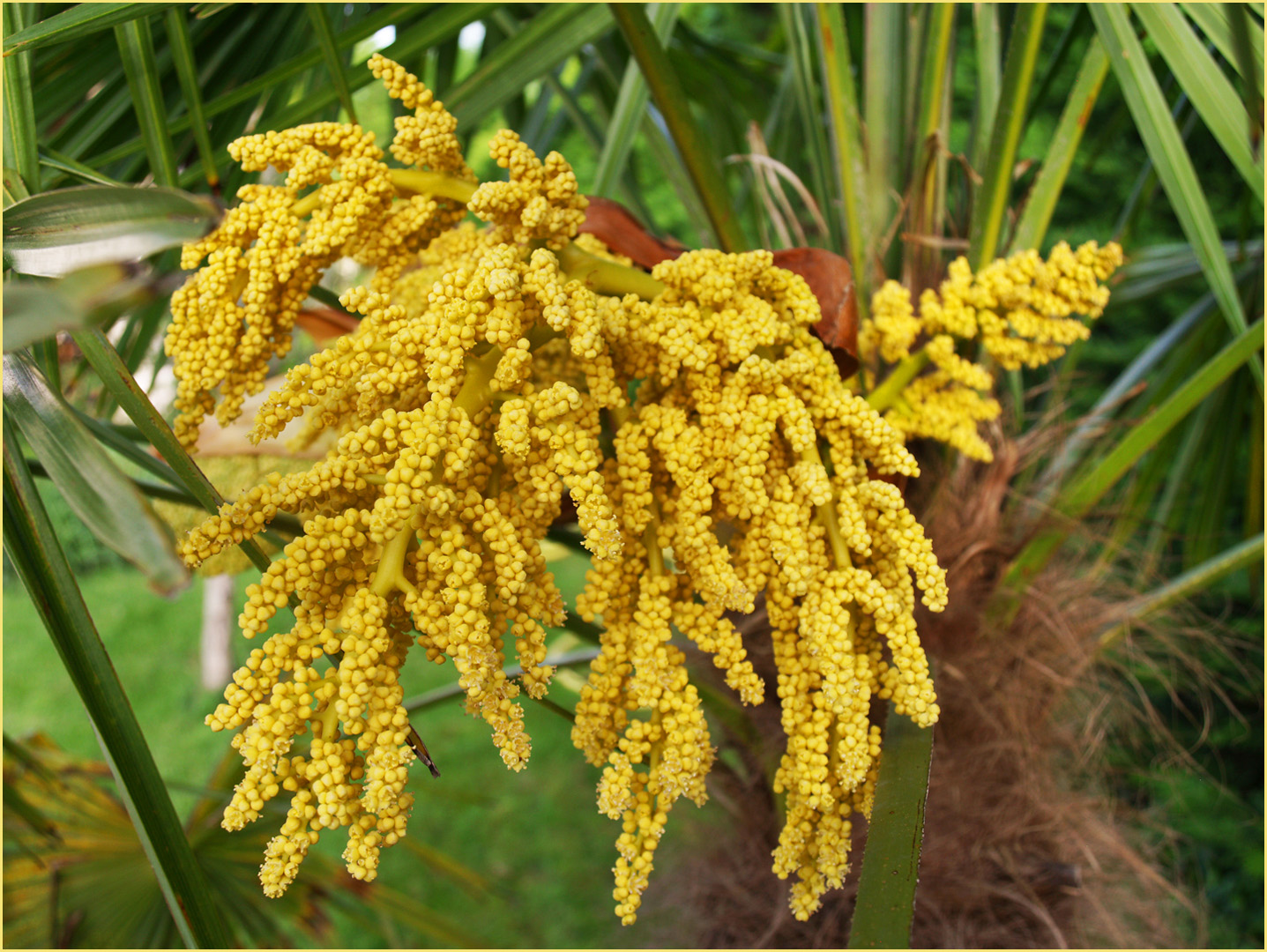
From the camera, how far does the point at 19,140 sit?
0.49 m

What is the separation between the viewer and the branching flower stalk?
378 mm

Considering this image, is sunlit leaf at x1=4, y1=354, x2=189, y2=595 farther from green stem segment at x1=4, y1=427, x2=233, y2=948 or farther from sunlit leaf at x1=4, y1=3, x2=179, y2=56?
sunlit leaf at x1=4, y1=3, x2=179, y2=56

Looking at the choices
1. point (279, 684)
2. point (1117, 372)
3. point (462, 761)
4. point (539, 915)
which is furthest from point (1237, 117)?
point (462, 761)

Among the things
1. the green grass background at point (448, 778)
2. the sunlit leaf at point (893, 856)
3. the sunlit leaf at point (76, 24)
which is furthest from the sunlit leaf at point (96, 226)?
the green grass background at point (448, 778)

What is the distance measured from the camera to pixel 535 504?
44cm

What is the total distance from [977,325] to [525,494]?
349mm

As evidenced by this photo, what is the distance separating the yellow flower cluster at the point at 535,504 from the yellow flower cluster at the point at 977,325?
12 cm

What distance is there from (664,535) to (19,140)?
43cm

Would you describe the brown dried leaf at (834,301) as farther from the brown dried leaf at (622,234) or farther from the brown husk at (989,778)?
the brown husk at (989,778)

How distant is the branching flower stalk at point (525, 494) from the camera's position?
378mm

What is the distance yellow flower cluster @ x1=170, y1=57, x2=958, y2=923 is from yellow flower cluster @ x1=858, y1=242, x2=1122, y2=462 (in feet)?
0.40

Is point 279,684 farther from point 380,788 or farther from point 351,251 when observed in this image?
point 351,251

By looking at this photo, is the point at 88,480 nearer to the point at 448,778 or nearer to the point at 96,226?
the point at 96,226

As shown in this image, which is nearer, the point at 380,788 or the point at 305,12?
the point at 380,788
